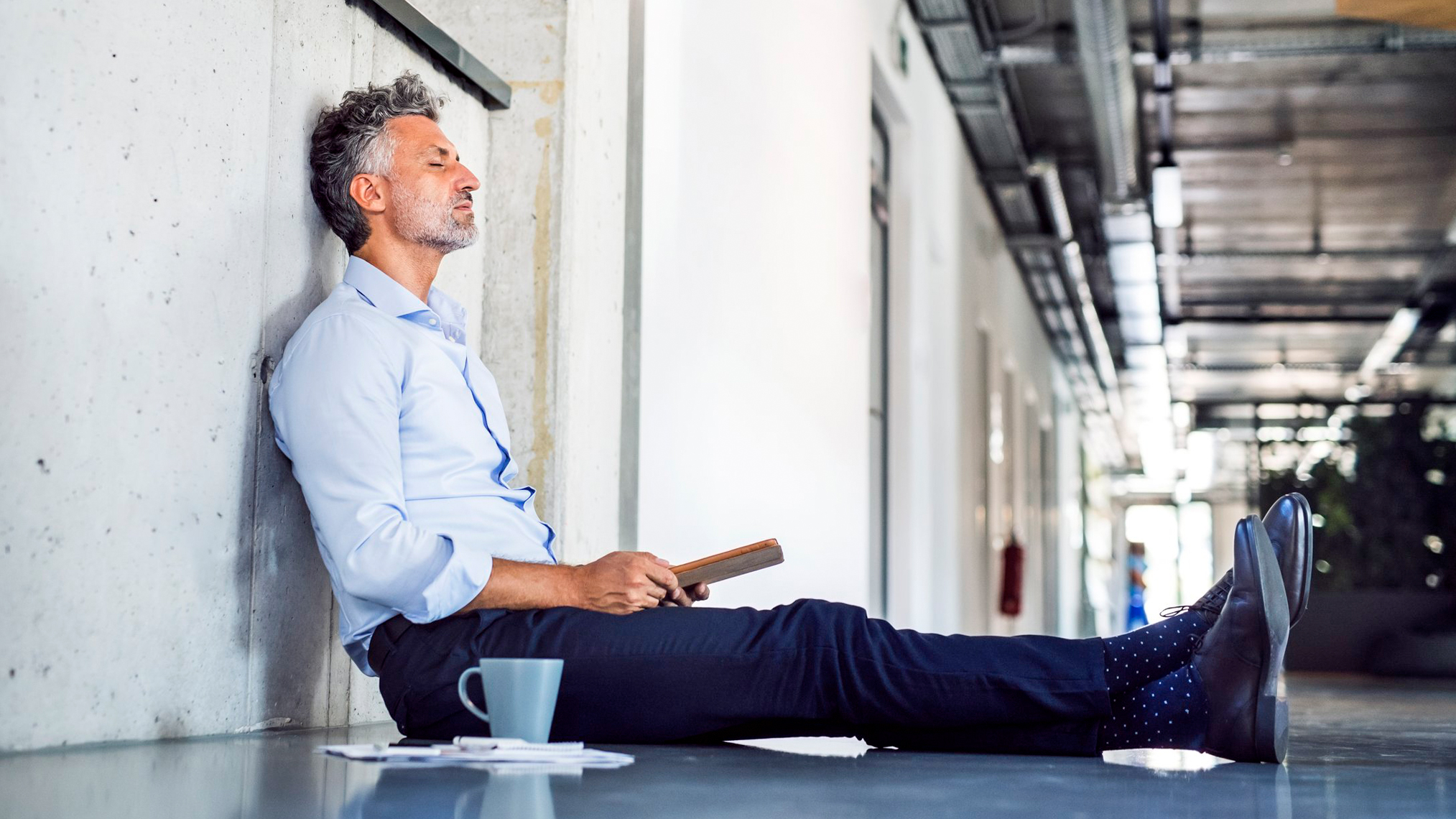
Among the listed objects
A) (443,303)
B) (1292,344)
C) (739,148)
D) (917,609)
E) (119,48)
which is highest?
(1292,344)

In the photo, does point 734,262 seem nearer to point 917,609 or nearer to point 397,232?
point 397,232

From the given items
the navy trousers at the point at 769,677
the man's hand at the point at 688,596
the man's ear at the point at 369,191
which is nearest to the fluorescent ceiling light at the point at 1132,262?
the man's hand at the point at 688,596

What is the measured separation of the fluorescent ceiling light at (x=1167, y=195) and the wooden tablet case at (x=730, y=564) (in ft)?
19.6

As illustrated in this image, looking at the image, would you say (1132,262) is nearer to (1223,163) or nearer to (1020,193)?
(1223,163)

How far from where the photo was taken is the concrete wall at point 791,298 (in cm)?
333

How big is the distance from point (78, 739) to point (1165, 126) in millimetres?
7303

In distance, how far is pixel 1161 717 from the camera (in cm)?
Result: 183

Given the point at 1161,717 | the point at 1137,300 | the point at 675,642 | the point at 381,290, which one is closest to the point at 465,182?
the point at 381,290

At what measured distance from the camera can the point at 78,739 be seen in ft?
5.48

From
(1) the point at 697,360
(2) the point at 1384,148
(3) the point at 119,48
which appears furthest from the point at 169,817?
(2) the point at 1384,148

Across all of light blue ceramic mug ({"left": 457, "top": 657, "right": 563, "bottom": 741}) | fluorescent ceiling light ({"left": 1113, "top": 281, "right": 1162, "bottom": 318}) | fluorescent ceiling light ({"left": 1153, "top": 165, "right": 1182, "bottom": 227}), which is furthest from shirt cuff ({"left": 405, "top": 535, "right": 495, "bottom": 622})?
fluorescent ceiling light ({"left": 1113, "top": 281, "right": 1162, "bottom": 318})

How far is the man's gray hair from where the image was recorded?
220cm

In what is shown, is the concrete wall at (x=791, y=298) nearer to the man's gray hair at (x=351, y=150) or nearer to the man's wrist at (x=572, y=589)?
the man's gray hair at (x=351, y=150)

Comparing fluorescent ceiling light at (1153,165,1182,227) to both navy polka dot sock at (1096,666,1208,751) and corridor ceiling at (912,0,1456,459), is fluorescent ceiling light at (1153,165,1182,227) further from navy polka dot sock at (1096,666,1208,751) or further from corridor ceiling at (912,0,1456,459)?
navy polka dot sock at (1096,666,1208,751)
